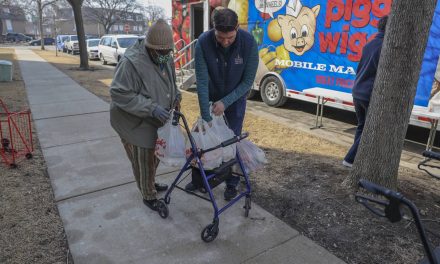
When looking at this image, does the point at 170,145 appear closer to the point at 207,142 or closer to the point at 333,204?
the point at 207,142

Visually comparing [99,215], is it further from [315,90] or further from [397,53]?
[315,90]

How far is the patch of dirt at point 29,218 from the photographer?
2535 millimetres

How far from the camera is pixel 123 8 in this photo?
56094mm

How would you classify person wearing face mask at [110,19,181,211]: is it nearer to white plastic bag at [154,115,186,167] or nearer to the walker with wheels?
white plastic bag at [154,115,186,167]

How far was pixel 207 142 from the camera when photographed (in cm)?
273

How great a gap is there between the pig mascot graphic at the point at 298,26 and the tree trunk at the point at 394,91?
12.4ft

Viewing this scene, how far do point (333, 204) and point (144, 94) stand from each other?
2.02 m

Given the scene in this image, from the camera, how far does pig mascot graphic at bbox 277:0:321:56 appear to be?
21.7 feet

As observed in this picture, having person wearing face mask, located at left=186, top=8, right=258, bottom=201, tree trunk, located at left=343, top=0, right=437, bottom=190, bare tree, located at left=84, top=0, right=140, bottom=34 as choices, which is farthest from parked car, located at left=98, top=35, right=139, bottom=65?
bare tree, located at left=84, top=0, right=140, bottom=34

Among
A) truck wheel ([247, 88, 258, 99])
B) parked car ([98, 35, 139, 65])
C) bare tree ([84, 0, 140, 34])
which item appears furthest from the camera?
bare tree ([84, 0, 140, 34])

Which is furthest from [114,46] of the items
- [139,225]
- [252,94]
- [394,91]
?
[394,91]

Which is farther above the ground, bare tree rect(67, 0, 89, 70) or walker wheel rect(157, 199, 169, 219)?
bare tree rect(67, 0, 89, 70)

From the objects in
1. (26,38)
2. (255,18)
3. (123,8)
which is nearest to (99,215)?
(255,18)

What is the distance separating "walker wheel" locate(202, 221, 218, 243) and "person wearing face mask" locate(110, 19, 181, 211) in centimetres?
73
